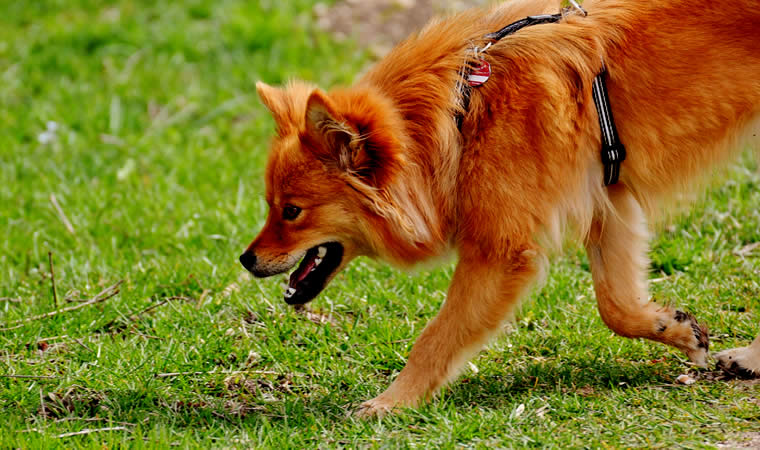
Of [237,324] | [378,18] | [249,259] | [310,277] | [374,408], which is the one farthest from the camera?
[378,18]

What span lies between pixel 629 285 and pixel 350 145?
1440mm

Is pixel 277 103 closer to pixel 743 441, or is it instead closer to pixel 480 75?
pixel 480 75

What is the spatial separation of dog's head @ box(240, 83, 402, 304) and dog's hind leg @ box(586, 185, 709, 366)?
1.08 metres

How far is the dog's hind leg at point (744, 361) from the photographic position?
3844 mm

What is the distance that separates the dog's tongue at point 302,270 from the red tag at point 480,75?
43.2 inches

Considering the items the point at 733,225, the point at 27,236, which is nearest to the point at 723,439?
the point at 733,225

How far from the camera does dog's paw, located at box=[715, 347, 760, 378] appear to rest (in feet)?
12.6

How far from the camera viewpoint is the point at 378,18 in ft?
28.6

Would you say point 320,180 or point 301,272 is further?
point 301,272

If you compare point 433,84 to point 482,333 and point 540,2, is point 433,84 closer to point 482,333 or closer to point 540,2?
point 540,2

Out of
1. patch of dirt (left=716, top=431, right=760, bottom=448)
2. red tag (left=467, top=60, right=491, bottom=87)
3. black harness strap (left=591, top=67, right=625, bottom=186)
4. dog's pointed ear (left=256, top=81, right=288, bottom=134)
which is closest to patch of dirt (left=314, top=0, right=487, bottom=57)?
dog's pointed ear (left=256, top=81, right=288, bottom=134)

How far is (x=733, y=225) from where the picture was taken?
5.32 meters

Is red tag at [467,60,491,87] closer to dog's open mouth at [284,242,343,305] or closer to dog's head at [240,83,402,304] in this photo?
dog's head at [240,83,402,304]

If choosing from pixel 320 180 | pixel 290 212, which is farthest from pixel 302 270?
pixel 320 180
